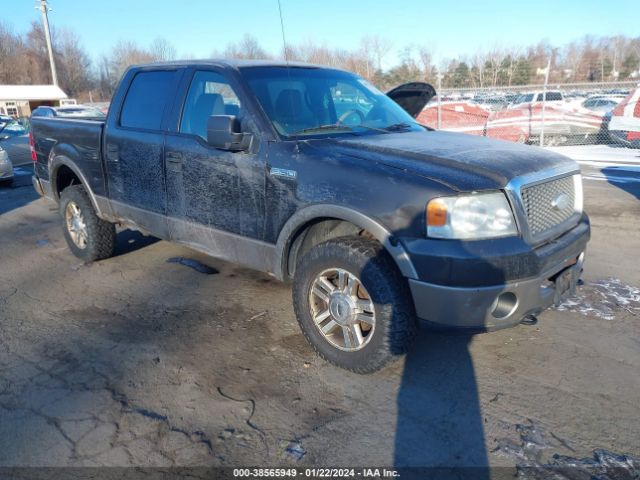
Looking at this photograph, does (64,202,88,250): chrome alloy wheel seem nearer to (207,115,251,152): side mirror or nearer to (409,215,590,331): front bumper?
(207,115,251,152): side mirror

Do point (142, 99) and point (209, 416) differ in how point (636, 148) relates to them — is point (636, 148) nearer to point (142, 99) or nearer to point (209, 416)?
point (142, 99)

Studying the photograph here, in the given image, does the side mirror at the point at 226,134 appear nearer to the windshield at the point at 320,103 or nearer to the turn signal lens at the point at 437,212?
the windshield at the point at 320,103

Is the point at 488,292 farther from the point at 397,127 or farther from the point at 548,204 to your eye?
the point at 397,127

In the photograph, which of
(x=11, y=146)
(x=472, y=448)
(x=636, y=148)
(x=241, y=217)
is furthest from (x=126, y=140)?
(x=11, y=146)

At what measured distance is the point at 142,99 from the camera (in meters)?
4.50

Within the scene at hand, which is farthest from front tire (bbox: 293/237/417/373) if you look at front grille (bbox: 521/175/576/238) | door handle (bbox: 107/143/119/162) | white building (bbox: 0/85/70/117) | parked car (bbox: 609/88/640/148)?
white building (bbox: 0/85/70/117)

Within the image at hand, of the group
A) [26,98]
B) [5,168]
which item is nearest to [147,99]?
[5,168]

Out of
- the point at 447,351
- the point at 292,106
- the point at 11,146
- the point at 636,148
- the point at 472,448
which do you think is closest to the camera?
the point at 472,448

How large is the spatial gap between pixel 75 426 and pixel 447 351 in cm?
232

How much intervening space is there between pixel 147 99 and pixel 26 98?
49.0m

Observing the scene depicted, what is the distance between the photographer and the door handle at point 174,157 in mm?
3955

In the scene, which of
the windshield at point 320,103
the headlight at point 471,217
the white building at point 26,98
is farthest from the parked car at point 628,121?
the white building at point 26,98

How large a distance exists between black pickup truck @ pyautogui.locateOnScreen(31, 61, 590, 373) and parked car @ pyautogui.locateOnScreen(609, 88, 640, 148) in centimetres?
1122

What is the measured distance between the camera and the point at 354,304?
3084mm
